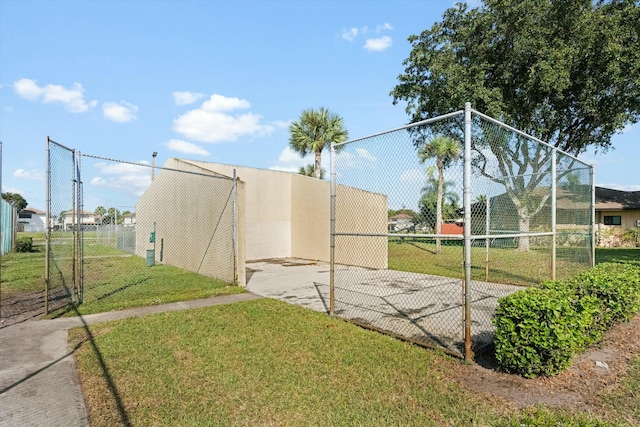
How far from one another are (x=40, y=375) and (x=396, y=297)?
5539 mm

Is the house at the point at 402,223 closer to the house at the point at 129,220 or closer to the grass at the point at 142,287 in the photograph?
the grass at the point at 142,287

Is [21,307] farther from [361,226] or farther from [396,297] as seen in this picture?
[361,226]

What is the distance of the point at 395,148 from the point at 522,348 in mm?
2424

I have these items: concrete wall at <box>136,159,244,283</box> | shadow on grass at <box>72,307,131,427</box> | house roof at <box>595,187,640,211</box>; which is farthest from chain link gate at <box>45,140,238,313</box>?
house roof at <box>595,187,640,211</box>

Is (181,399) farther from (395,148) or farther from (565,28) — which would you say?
(565,28)

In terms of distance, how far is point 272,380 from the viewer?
3.19 m

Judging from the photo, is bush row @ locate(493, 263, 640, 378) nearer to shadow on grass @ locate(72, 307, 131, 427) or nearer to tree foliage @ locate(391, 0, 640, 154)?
shadow on grass @ locate(72, 307, 131, 427)

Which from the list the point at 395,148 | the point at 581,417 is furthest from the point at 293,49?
the point at 581,417

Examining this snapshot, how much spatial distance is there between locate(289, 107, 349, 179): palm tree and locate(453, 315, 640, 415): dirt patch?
16.8 meters

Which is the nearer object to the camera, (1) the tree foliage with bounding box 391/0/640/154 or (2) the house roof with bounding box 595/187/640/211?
(1) the tree foliage with bounding box 391/0/640/154

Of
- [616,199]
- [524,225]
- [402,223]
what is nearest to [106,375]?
[402,223]

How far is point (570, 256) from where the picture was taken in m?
6.74

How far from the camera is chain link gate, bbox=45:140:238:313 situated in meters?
6.11

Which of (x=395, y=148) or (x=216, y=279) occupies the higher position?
(x=395, y=148)
